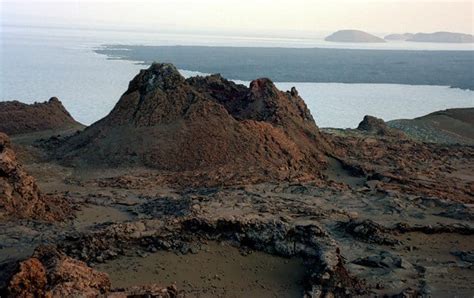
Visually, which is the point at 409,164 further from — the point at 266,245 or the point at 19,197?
the point at 19,197

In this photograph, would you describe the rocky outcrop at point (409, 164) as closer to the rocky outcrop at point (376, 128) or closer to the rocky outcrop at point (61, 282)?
the rocky outcrop at point (376, 128)

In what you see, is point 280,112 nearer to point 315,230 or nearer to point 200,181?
point 200,181

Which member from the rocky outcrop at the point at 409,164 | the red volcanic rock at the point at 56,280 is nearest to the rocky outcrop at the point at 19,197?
the red volcanic rock at the point at 56,280

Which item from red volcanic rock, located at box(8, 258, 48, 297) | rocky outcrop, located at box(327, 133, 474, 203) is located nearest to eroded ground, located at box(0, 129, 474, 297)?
red volcanic rock, located at box(8, 258, 48, 297)

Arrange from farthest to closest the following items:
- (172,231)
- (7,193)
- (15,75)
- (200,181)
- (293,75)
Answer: (293,75) < (15,75) < (200,181) < (7,193) < (172,231)

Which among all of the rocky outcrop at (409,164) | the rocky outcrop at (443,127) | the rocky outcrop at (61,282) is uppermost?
the rocky outcrop at (61,282)

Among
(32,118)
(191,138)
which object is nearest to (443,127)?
(191,138)

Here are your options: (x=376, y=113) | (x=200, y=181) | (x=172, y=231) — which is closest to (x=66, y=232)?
(x=172, y=231)
